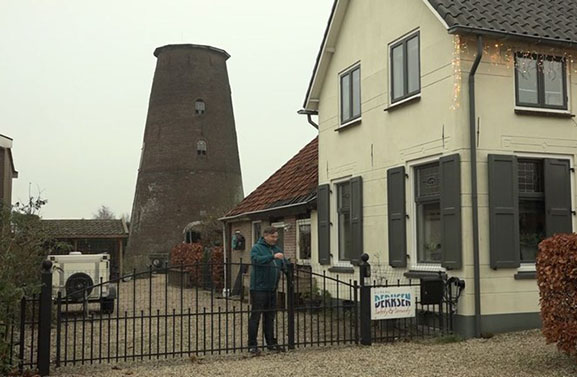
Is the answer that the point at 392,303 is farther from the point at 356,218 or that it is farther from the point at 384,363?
the point at 356,218

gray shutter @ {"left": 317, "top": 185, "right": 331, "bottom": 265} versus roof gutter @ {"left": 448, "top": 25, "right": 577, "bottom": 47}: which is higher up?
roof gutter @ {"left": 448, "top": 25, "right": 577, "bottom": 47}

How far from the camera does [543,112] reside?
11.0 metres

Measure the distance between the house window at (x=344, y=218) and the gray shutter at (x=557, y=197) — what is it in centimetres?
453

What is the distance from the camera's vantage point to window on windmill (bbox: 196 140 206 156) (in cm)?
4269

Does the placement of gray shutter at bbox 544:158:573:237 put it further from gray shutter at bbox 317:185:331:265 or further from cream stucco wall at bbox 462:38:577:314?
gray shutter at bbox 317:185:331:265

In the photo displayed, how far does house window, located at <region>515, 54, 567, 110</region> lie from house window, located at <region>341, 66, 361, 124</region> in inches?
148

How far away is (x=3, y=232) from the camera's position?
10.5 m

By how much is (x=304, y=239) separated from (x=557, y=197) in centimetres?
720

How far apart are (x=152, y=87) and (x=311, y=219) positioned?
A: 29601 millimetres

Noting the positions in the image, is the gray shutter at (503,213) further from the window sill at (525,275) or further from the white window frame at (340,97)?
the white window frame at (340,97)

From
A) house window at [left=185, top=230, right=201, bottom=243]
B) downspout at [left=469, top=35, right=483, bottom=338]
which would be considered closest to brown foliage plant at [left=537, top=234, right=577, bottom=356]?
downspout at [left=469, top=35, right=483, bottom=338]

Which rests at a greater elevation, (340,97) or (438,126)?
(340,97)

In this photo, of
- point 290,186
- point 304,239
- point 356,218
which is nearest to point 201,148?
point 290,186

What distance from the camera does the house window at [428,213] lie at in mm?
11320
